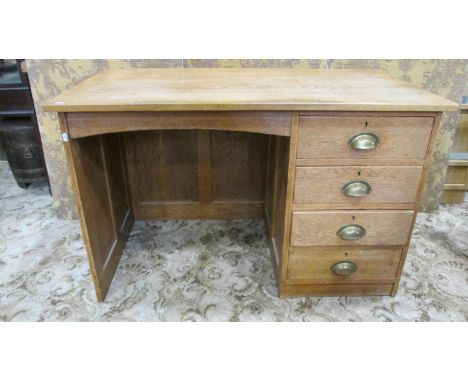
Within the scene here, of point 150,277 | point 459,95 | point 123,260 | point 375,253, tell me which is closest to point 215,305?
point 150,277

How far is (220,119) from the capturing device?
1123 millimetres

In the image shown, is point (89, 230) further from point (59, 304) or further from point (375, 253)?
point (375, 253)

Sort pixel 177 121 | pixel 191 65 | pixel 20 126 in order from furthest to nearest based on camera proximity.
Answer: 1. pixel 20 126
2. pixel 191 65
3. pixel 177 121

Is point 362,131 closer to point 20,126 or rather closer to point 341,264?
point 341,264

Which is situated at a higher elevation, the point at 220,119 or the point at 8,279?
the point at 220,119

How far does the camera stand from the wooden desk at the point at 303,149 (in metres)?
1.12

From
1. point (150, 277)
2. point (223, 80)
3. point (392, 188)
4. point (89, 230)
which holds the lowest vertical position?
point (150, 277)

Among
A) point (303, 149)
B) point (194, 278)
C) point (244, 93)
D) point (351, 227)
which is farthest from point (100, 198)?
point (351, 227)

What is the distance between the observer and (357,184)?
47.9 inches

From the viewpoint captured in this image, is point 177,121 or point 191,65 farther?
point 191,65

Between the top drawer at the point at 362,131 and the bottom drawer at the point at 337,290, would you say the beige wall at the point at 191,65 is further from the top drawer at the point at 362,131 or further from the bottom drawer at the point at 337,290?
the bottom drawer at the point at 337,290

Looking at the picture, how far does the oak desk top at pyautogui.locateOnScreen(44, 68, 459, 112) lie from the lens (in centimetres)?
108

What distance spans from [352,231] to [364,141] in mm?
349

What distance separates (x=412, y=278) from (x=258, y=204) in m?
0.86
